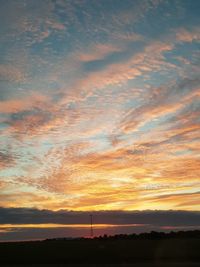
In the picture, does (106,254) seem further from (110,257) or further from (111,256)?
(110,257)

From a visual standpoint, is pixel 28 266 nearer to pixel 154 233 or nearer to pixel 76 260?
pixel 76 260

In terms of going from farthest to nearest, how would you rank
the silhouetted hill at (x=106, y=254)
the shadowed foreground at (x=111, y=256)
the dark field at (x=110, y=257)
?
1. the silhouetted hill at (x=106, y=254)
2. the shadowed foreground at (x=111, y=256)
3. the dark field at (x=110, y=257)

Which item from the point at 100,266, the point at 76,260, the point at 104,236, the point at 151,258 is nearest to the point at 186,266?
the point at 100,266

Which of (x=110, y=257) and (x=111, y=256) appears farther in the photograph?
(x=111, y=256)

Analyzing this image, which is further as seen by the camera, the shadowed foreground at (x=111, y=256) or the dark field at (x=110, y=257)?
the shadowed foreground at (x=111, y=256)

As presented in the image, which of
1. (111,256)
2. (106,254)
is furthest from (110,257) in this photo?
(106,254)

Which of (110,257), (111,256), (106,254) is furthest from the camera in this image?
(106,254)

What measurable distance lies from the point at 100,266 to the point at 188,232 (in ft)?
387

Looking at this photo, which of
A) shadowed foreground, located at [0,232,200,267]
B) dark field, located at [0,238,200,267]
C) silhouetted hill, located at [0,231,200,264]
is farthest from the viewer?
silhouetted hill, located at [0,231,200,264]

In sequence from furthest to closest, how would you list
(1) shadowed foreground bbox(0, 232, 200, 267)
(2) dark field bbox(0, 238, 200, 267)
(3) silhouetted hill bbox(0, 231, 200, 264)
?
(3) silhouetted hill bbox(0, 231, 200, 264), (1) shadowed foreground bbox(0, 232, 200, 267), (2) dark field bbox(0, 238, 200, 267)

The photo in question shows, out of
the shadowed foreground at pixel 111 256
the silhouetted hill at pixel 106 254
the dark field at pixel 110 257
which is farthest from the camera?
the silhouetted hill at pixel 106 254

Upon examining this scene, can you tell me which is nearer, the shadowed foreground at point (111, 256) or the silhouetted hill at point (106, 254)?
→ the shadowed foreground at point (111, 256)

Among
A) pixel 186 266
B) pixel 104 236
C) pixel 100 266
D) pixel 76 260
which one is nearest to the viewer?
pixel 186 266

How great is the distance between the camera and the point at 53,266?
38.4 metres
